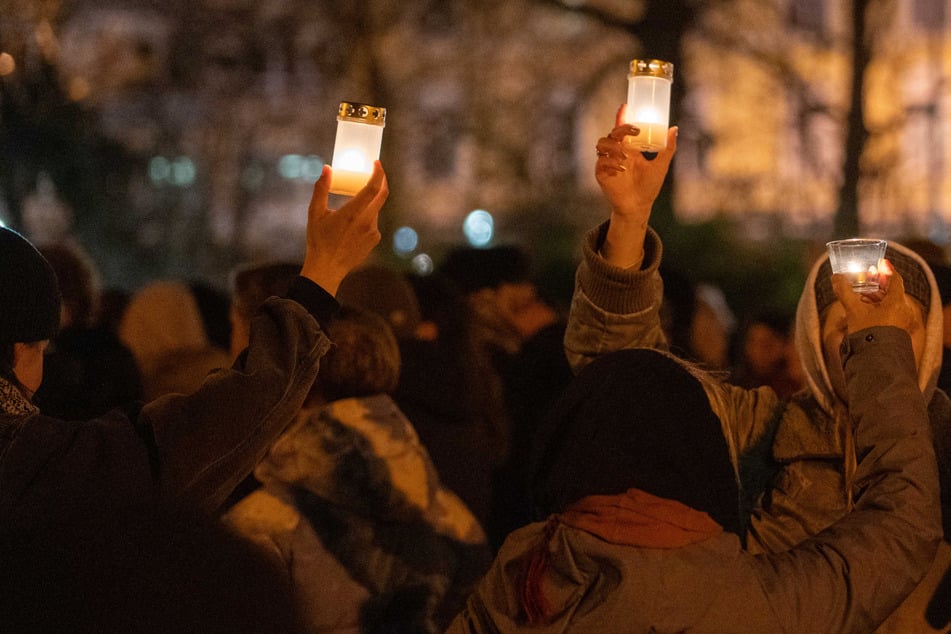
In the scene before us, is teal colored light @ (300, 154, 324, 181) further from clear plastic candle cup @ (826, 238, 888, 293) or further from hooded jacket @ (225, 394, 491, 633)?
clear plastic candle cup @ (826, 238, 888, 293)

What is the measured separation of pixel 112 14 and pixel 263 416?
21.3 meters

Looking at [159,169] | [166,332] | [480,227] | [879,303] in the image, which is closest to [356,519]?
[879,303]

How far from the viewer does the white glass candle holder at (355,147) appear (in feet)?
9.81

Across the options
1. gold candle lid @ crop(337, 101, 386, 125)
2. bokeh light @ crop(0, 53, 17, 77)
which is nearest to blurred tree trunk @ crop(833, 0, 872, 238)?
bokeh light @ crop(0, 53, 17, 77)

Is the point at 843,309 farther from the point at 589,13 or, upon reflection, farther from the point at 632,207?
the point at 589,13

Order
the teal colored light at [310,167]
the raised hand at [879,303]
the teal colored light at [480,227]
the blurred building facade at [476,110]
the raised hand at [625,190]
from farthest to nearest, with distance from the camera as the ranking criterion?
1. the teal colored light at [310,167]
2. the teal colored light at [480,227]
3. the blurred building facade at [476,110]
4. the raised hand at [625,190]
5. the raised hand at [879,303]

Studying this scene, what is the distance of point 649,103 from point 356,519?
1406 millimetres

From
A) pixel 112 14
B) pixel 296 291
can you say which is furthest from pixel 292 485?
pixel 112 14

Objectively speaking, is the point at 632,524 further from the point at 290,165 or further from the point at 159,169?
the point at 290,165

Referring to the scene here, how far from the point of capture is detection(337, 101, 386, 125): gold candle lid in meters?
3.08

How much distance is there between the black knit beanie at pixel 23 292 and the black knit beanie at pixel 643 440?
1.00 metres

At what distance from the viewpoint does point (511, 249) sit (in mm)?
6801

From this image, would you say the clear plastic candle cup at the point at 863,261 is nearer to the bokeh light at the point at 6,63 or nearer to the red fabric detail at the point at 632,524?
the red fabric detail at the point at 632,524

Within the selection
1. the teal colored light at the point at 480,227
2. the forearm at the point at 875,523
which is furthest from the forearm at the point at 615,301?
the teal colored light at the point at 480,227
